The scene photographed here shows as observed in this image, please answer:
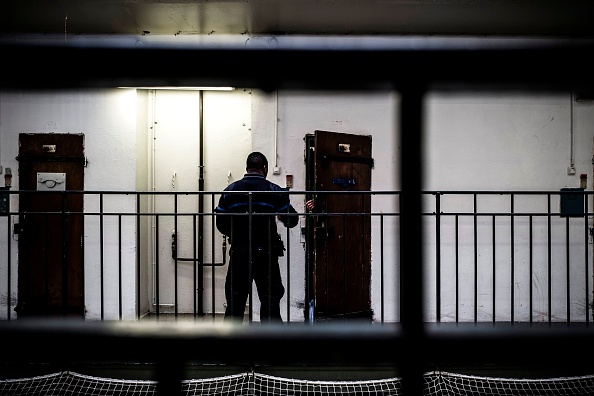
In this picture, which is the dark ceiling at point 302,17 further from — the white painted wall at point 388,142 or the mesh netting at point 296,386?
the mesh netting at point 296,386

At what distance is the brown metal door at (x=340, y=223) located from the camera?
5.59 metres

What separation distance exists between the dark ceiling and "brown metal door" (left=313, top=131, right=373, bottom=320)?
1.31 m

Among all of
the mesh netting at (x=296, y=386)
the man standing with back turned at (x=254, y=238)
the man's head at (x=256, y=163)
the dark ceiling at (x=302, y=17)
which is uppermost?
the dark ceiling at (x=302, y=17)

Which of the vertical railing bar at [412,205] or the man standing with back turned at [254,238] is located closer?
the vertical railing bar at [412,205]

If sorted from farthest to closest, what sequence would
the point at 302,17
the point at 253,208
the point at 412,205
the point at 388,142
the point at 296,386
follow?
1. the point at 388,142
2. the point at 302,17
3. the point at 253,208
4. the point at 296,386
5. the point at 412,205

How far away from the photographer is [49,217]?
611 centimetres

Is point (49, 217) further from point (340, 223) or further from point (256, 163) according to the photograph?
point (340, 223)

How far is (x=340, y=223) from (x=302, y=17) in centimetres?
235

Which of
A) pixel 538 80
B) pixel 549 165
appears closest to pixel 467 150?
pixel 549 165

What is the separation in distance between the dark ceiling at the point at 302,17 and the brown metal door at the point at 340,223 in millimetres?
1314

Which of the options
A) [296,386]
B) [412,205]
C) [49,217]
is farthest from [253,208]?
[412,205]

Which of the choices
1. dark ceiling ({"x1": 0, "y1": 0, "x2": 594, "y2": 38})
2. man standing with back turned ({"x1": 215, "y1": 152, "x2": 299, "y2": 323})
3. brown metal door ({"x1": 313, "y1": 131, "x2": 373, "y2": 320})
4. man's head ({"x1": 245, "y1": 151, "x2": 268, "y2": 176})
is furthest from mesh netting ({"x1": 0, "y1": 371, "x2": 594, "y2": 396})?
dark ceiling ({"x1": 0, "y1": 0, "x2": 594, "y2": 38})

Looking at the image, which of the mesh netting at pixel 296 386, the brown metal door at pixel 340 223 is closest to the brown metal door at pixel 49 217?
the mesh netting at pixel 296 386

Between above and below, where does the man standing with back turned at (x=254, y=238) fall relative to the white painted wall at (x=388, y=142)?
below
